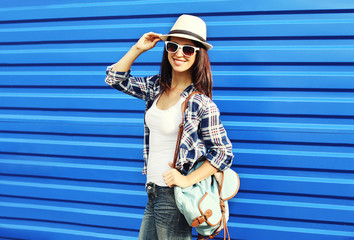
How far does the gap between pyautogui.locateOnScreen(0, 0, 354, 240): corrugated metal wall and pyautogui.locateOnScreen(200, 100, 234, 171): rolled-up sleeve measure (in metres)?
1.06

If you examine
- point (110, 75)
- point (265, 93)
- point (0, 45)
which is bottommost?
point (110, 75)

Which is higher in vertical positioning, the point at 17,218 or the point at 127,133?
the point at 127,133

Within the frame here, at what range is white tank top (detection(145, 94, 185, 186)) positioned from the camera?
1692 mm

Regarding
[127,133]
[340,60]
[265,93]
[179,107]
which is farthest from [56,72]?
[340,60]

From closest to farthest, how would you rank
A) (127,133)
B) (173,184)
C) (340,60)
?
(173,184)
(340,60)
(127,133)

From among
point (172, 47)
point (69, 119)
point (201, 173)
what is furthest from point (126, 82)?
point (69, 119)

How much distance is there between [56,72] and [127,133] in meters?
1.02

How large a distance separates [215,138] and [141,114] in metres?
1.41

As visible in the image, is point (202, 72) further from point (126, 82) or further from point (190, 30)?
point (126, 82)

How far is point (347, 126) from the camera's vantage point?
2.54 meters

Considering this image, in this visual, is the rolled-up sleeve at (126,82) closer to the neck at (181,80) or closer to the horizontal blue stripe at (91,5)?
the neck at (181,80)

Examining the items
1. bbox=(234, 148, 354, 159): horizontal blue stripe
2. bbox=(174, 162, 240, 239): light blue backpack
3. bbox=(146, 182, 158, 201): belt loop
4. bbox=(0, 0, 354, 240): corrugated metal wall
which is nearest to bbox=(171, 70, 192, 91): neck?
bbox=(174, 162, 240, 239): light blue backpack

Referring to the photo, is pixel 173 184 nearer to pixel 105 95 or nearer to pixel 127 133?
pixel 127 133

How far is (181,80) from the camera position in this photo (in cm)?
184
